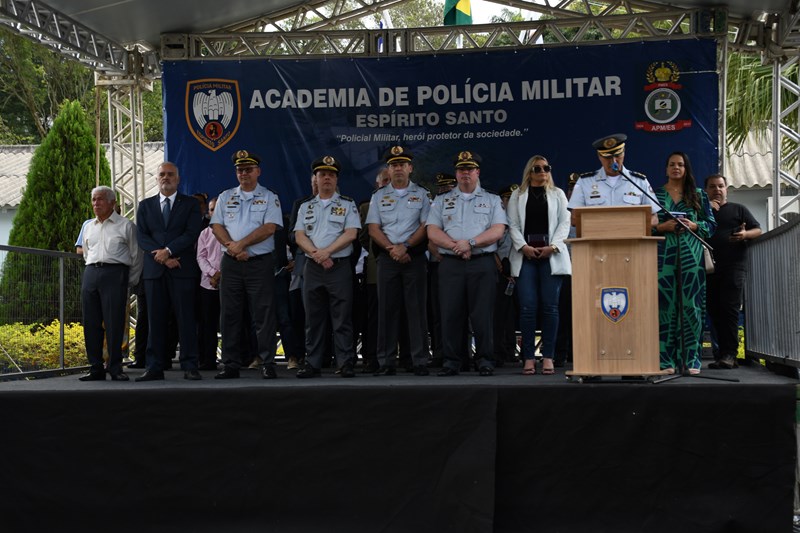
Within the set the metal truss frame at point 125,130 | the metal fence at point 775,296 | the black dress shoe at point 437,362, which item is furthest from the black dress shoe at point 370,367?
the metal truss frame at point 125,130

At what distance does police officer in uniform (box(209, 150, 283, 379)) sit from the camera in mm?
6539

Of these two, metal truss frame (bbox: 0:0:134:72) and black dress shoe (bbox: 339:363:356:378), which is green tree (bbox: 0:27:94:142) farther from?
black dress shoe (bbox: 339:363:356:378)

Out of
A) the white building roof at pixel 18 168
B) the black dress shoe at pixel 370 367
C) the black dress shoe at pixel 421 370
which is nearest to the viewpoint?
the black dress shoe at pixel 421 370

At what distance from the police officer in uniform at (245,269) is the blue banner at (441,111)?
2.67 meters

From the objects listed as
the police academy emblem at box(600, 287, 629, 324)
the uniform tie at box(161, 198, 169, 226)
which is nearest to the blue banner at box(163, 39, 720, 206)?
the uniform tie at box(161, 198, 169, 226)

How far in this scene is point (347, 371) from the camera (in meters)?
6.29

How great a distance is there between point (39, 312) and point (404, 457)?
3.52 metres

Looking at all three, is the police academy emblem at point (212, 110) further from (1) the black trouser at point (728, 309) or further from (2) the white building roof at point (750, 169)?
(2) the white building roof at point (750, 169)

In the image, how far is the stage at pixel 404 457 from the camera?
193 inches

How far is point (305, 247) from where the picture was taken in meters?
6.58

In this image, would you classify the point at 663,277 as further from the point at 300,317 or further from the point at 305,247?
the point at 300,317

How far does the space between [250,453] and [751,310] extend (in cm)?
400

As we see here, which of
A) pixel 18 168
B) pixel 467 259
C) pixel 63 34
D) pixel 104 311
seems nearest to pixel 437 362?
pixel 467 259

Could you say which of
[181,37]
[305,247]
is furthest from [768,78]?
[305,247]
